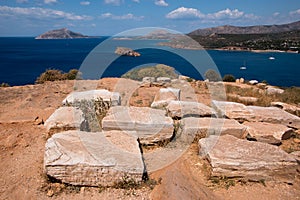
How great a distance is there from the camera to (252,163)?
3656 mm

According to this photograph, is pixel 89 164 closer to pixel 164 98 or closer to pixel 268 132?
pixel 268 132

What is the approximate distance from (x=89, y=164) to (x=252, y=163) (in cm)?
259

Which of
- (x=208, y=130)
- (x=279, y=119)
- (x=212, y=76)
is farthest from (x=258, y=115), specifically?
(x=212, y=76)

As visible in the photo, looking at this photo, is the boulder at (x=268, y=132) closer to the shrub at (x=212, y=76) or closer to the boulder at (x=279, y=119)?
the boulder at (x=279, y=119)

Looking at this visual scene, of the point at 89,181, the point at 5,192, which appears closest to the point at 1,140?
the point at 5,192

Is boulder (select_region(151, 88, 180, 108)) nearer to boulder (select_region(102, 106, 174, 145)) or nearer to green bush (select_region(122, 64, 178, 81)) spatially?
boulder (select_region(102, 106, 174, 145))

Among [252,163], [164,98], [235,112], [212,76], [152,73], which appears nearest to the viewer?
[252,163]

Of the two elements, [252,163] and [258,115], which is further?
[258,115]

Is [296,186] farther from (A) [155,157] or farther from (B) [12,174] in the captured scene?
(B) [12,174]

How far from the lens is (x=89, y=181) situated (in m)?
3.38

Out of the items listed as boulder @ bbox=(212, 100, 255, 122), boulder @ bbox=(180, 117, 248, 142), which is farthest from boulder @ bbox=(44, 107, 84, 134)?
boulder @ bbox=(212, 100, 255, 122)

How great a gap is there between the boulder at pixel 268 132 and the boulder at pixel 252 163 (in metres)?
0.89

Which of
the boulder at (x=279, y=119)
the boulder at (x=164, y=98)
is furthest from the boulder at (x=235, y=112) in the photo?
the boulder at (x=164, y=98)

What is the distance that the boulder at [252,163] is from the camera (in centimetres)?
364
